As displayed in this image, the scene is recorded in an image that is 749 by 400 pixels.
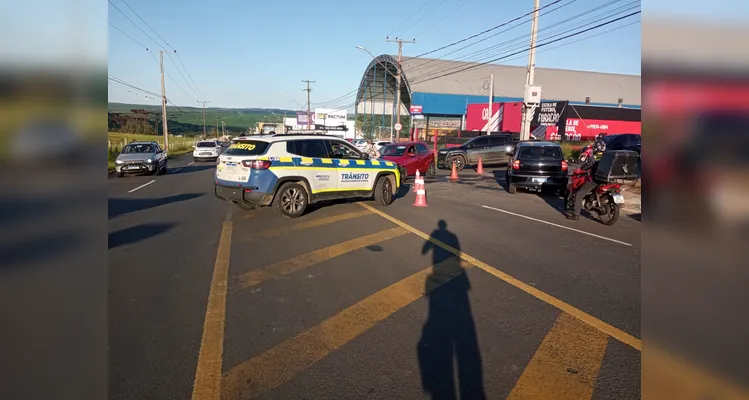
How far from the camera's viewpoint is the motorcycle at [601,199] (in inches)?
368

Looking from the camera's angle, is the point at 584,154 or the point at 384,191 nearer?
the point at 384,191

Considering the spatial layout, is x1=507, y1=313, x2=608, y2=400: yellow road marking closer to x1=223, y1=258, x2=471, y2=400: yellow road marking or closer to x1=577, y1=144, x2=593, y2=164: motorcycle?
x1=223, y1=258, x2=471, y2=400: yellow road marking

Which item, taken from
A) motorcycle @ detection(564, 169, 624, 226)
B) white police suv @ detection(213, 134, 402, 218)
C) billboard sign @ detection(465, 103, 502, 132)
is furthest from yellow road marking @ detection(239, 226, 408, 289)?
billboard sign @ detection(465, 103, 502, 132)

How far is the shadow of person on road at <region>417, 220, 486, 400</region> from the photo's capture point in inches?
131

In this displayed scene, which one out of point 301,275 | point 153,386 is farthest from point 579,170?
point 153,386

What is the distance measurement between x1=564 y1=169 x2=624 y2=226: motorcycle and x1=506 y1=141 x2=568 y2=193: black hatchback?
346cm

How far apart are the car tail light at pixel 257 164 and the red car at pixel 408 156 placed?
30.4ft

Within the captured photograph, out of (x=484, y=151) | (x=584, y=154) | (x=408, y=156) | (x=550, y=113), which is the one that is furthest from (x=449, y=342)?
(x=550, y=113)

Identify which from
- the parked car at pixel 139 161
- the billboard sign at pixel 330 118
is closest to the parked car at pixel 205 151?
the parked car at pixel 139 161

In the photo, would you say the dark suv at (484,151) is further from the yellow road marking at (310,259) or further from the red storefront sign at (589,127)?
the yellow road marking at (310,259)

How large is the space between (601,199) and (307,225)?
6268 mm

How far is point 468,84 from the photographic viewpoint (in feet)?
209

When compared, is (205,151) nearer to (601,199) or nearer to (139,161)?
(139,161)
